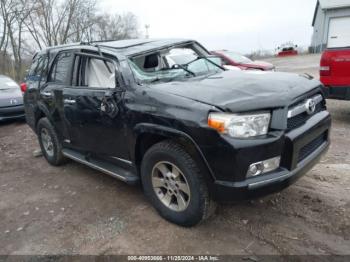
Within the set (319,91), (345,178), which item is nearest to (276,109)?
(319,91)

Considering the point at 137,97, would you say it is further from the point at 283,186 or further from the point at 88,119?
the point at 283,186

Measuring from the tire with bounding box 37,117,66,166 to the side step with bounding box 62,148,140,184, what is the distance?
17.5 inches

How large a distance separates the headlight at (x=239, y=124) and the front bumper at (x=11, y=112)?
25.8 ft

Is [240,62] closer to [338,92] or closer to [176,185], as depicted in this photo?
[338,92]

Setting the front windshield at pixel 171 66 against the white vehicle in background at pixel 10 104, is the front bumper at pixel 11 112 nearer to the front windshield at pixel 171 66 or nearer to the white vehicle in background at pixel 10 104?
the white vehicle in background at pixel 10 104

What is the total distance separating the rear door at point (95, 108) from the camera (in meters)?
3.62

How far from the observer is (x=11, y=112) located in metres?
8.91

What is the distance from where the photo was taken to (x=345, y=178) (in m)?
4.18

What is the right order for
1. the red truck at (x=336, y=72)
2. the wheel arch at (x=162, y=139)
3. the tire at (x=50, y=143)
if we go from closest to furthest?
1. the wheel arch at (x=162, y=139)
2. the tire at (x=50, y=143)
3. the red truck at (x=336, y=72)

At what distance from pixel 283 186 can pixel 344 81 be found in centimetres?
445

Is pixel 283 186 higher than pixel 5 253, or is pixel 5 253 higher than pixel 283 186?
pixel 283 186

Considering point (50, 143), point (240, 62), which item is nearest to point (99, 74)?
point (50, 143)

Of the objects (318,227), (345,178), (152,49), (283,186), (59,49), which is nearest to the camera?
(283,186)

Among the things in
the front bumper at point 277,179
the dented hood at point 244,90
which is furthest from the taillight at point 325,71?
the front bumper at point 277,179
